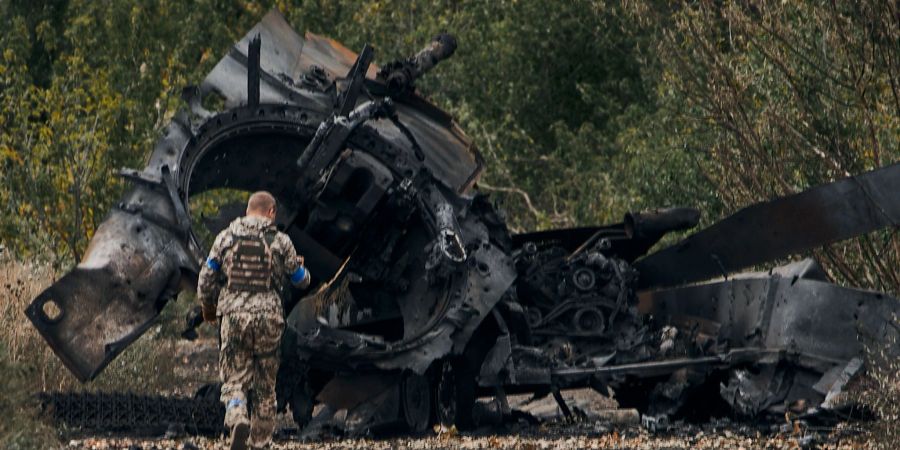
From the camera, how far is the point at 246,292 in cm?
1462

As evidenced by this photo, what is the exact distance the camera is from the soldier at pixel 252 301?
47.9ft

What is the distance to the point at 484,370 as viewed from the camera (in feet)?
58.7

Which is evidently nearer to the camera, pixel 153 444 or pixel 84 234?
pixel 153 444

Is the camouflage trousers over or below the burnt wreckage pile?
below

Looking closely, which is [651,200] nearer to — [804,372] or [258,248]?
[804,372]

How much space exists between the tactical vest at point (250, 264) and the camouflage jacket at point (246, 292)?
25mm

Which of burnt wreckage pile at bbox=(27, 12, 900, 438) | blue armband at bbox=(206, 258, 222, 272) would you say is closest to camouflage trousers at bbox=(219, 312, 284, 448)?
blue armband at bbox=(206, 258, 222, 272)

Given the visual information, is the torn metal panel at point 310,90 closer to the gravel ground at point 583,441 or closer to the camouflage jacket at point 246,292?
the gravel ground at point 583,441

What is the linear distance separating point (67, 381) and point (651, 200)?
34.5ft

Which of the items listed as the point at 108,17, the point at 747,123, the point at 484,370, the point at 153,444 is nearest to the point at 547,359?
the point at 484,370

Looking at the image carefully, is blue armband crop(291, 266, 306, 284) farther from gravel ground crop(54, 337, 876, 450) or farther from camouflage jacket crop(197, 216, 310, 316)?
gravel ground crop(54, 337, 876, 450)

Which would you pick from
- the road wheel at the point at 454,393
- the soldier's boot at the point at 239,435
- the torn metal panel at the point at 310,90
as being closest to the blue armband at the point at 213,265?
the soldier's boot at the point at 239,435

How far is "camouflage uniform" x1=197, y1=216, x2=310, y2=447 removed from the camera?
575 inches

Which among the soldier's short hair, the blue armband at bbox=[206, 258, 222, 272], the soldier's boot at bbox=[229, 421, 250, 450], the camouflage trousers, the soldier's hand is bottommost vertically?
the soldier's boot at bbox=[229, 421, 250, 450]
